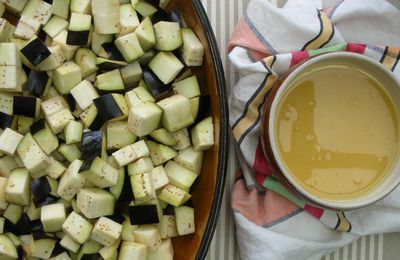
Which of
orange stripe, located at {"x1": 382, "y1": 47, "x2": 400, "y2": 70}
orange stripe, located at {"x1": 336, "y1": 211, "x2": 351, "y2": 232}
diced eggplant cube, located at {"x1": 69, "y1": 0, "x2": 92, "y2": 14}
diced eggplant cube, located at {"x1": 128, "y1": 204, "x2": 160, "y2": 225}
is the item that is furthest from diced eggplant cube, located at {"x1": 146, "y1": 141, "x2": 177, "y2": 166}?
orange stripe, located at {"x1": 382, "y1": 47, "x2": 400, "y2": 70}

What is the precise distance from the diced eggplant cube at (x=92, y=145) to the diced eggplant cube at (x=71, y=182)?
0.03 metres

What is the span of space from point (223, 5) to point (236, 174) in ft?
1.33

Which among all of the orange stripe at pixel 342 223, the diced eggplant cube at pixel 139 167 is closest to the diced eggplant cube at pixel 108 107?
the diced eggplant cube at pixel 139 167

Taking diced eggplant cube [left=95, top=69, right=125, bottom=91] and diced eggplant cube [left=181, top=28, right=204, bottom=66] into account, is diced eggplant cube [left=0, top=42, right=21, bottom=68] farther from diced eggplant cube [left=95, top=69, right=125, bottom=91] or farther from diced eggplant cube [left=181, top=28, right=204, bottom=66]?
diced eggplant cube [left=181, top=28, right=204, bottom=66]

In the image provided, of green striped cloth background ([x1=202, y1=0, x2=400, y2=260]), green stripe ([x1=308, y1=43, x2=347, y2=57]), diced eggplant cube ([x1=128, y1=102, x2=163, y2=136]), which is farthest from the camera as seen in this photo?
green striped cloth background ([x1=202, y1=0, x2=400, y2=260])

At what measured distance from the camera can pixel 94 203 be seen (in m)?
1.09

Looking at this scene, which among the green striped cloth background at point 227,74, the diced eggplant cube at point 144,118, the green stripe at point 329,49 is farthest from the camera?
the green striped cloth background at point 227,74

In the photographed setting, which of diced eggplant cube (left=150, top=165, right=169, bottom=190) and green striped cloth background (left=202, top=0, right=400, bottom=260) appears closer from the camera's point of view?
diced eggplant cube (left=150, top=165, right=169, bottom=190)

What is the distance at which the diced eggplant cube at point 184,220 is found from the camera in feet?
3.74

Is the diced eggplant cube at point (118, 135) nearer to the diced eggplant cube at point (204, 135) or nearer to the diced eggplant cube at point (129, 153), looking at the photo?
the diced eggplant cube at point (129, 153)

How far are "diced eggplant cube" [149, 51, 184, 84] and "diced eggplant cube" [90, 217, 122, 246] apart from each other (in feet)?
1.02

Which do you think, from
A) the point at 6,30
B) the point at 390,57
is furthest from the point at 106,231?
the point at 390,57

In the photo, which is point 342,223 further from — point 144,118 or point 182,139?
point 144,118

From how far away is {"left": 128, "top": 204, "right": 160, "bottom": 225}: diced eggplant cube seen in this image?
109 cm
